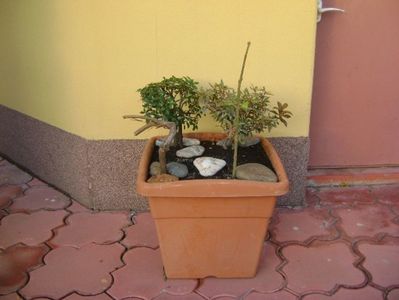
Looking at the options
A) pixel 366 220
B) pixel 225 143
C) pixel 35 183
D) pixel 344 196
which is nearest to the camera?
pixel 225 143

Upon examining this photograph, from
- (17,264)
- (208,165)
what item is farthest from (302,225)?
(17,264)

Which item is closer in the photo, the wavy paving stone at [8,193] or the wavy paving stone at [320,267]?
the wavy paving stone at [320,267]

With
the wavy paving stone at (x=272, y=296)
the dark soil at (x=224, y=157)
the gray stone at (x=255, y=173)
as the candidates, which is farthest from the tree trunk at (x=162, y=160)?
the wavy paving stone at (x=272, y=296)

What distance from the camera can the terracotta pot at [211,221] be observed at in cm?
215

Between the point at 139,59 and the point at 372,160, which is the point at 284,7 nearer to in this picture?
the point at 139,59

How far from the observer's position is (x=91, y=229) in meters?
2.84

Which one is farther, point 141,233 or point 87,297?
point 141,233

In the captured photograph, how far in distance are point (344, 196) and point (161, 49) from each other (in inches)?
60.5

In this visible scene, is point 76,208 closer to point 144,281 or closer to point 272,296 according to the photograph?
point 144,281

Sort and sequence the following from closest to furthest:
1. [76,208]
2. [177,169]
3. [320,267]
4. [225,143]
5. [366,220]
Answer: [177,169], [320,267], [225,143], [366,220], [76,208]

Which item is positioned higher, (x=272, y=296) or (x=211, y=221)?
(x=211, y=221)

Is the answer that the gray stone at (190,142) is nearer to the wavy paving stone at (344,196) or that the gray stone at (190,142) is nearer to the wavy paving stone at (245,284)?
the wavy paving stone at (245,284)

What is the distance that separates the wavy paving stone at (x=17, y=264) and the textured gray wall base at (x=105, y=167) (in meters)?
0.51

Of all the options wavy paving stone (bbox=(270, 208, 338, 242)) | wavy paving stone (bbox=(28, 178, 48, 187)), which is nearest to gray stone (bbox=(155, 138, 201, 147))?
wavy paving stone (bbox=(270, 208, 338, 242))
